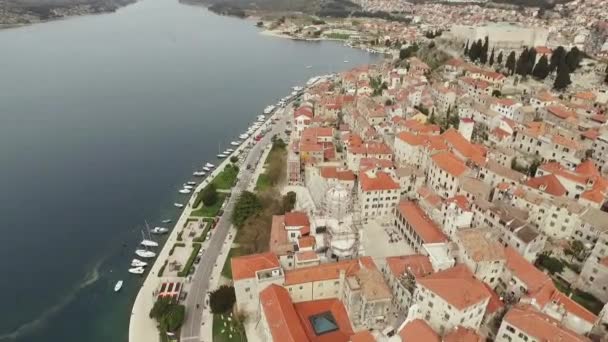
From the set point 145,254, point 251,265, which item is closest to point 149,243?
point 145,254

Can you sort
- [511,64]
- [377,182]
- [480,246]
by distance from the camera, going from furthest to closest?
[511,64] → [377,182] → [480,246]

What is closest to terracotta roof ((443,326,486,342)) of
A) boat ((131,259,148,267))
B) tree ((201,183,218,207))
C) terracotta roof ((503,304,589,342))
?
terracotta roof ((503,304,589,342))

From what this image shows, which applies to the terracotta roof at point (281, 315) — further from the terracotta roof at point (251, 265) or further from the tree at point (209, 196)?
the tree at point (209, 196)

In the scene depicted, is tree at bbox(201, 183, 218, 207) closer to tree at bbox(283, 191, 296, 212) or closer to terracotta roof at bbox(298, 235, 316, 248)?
tree at bbox(283, 191, 296, 212)

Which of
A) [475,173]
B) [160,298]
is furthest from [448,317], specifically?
[160,298]

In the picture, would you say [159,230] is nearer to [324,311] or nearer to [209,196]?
[209,196]

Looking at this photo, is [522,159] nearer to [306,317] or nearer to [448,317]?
[448,317]

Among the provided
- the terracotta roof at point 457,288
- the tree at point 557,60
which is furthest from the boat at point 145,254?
the tree at point 557,60
